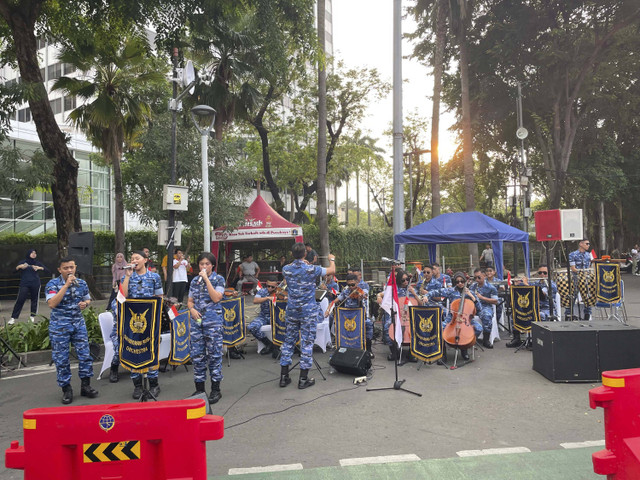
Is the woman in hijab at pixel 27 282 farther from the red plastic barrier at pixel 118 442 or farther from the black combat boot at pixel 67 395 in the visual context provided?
the red plastic barrier at pixel 118 442

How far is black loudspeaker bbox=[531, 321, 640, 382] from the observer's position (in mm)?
6805

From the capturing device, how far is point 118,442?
109 inches

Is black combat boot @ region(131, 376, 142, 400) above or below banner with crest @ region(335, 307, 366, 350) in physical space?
below

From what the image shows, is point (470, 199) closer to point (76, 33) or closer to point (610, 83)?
point (610, 83)

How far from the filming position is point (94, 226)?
29188 mm

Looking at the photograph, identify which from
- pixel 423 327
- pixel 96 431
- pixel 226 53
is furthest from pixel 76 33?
pixel 96 431

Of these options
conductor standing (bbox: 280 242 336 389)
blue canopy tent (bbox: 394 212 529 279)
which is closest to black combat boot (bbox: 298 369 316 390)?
conductor standing (bbox: 280 242 336 389)

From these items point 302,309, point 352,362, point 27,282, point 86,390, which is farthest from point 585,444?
point 27,282

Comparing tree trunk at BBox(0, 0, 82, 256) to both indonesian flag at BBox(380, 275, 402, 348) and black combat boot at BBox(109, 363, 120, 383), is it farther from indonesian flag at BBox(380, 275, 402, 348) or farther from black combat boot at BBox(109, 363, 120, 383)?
indonesian flag at BBox(380, 275, 402, 348)

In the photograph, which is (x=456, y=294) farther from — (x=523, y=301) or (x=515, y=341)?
(x=515, y=341)

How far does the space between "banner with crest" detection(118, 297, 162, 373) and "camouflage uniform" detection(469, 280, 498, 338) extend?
5860 millimetres

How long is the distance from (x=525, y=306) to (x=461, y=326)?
195 centimetres

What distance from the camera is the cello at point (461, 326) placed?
8144 mm

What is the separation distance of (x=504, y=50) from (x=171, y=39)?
17.7 m
